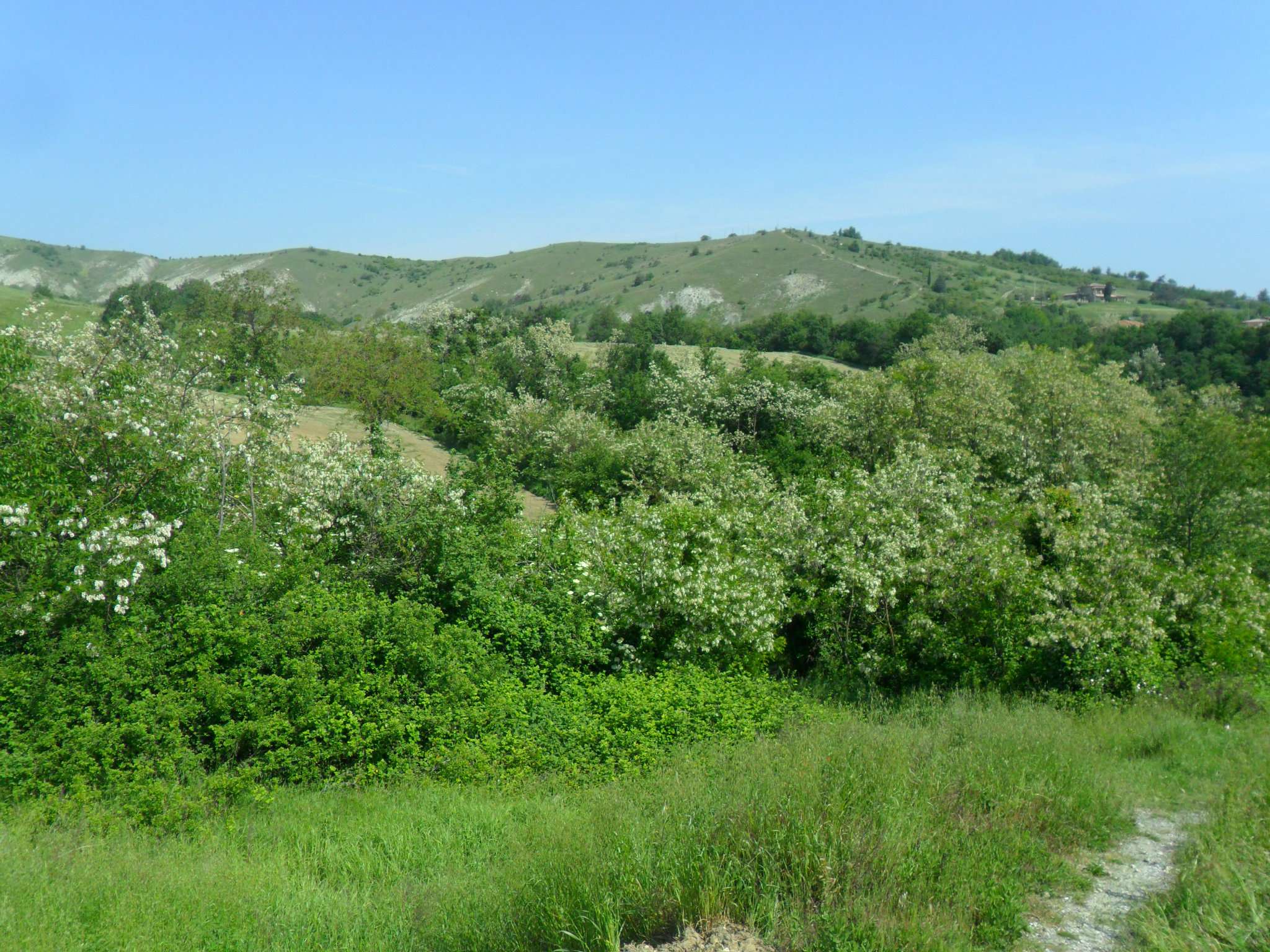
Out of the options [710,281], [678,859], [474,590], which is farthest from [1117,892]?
[710,281]

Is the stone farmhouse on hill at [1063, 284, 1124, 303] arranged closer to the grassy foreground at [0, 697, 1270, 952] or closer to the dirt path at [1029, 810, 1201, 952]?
the dirt path at [1029, 810, 1201, 952]

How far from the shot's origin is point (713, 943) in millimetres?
4758

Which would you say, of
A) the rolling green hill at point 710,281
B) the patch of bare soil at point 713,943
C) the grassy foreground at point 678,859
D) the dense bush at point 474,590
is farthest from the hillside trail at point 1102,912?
the rolling green hill at point 710,281

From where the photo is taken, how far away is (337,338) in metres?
44.1

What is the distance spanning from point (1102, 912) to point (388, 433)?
36.2 metres

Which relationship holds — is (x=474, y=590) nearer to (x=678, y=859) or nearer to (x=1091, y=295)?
(x=678, y=859)

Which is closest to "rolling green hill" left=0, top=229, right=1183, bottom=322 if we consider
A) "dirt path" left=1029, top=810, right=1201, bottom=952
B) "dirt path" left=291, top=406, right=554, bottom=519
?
"dirt path" left=291, top=406, right=554, bottom=519

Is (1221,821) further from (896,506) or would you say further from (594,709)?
(896,506)

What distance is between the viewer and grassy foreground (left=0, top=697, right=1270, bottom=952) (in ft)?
16.9

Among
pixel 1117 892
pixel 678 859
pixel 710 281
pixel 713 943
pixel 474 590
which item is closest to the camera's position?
pixel 713 943

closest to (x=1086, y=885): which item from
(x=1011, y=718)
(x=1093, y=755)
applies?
(x=1093, y=755)

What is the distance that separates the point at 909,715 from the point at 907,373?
2615 cm

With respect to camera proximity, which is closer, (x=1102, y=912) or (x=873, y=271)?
(x=1102, y=912)

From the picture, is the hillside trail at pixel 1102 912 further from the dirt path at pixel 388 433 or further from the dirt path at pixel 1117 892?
the dirt path at pixel 388 433
